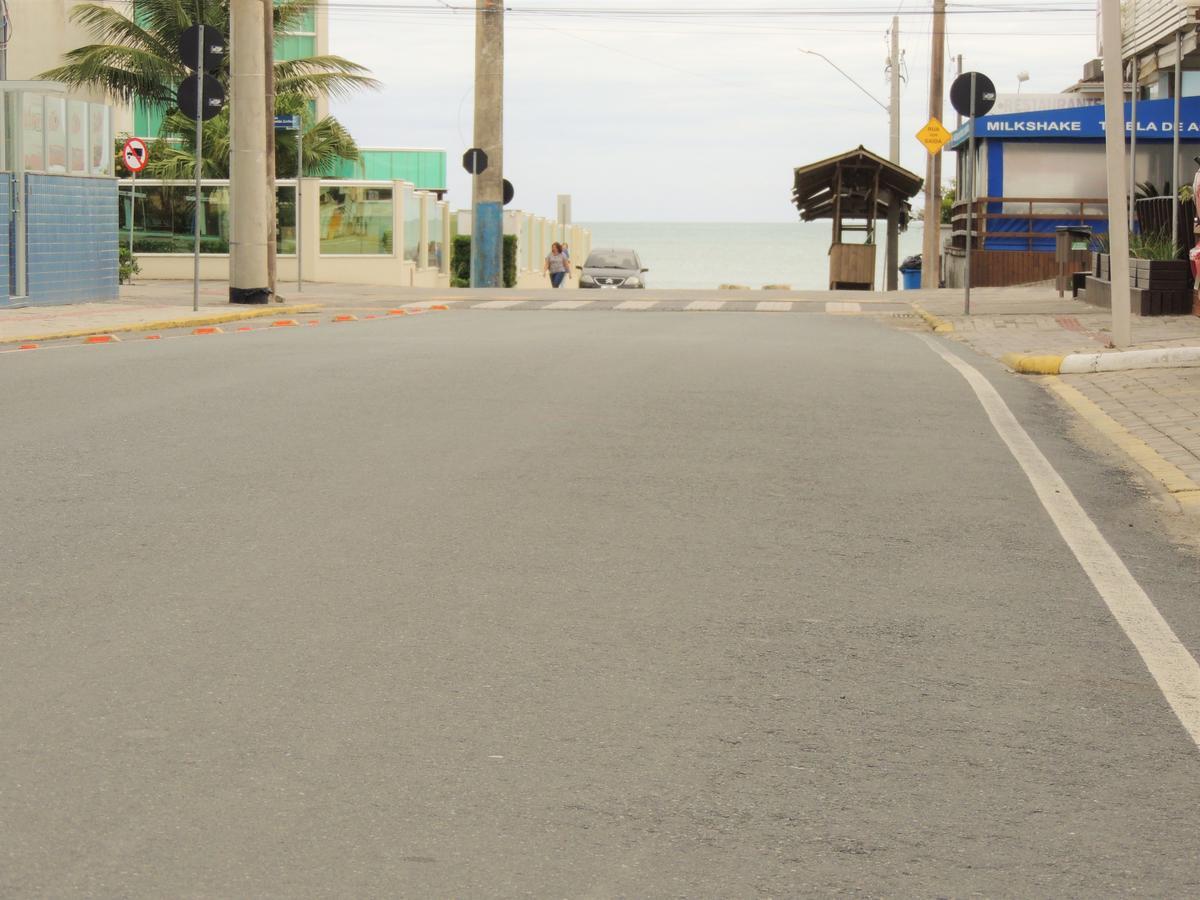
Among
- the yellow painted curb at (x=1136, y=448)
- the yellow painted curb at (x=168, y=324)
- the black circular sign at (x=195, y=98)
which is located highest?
the black circular sign at (x=195, y=98)

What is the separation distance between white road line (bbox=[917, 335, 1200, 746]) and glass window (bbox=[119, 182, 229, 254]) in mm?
29454

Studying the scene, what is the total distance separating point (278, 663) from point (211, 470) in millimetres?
3677

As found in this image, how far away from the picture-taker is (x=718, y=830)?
3.93 m

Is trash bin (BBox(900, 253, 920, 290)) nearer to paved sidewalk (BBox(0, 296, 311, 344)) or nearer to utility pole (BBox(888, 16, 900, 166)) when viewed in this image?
utility pole (BBox(888, 16, 900, 166))

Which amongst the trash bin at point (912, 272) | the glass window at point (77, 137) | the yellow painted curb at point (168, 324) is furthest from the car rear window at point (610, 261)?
the glass window at point (77, 137)

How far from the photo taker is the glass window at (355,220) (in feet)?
126

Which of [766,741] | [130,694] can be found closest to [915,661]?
[766,741]

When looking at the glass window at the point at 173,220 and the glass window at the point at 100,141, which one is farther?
the glass window at the point at 173,220

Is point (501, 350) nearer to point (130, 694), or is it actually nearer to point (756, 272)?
point (130, 694)

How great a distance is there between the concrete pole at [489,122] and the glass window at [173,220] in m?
5.54

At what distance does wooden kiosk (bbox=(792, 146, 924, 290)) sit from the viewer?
124 ft

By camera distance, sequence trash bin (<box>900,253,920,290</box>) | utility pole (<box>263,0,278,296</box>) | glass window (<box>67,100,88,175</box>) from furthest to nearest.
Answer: trash bin (<box>900,253,920,290</box>), utility pole (<box>263,0,278,296</box>), glass window (<box>67,100,88,175</box>)

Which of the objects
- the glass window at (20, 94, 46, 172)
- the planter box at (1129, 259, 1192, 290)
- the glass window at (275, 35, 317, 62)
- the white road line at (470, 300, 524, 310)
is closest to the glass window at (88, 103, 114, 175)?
the glass window at (20, 94, 46, 172)

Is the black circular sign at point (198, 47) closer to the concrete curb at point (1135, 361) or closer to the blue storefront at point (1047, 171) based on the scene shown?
the concrete curb at point (1135, 361)
